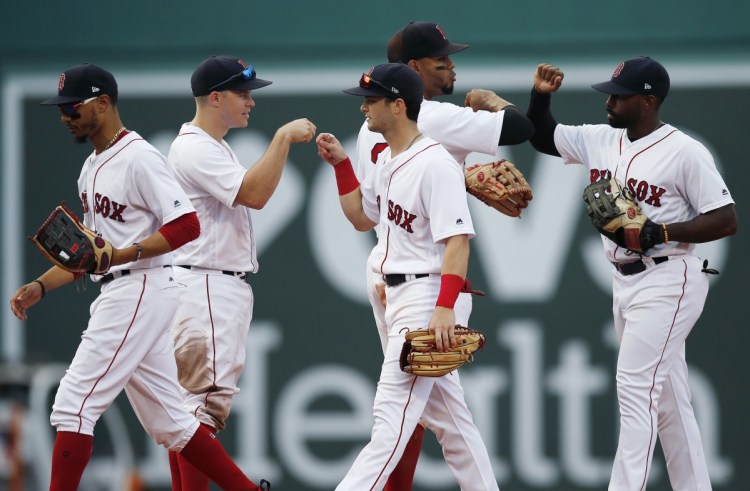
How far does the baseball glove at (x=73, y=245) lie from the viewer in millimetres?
4250

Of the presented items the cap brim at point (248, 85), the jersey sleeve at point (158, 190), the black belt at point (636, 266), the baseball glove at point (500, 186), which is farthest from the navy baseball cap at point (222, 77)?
the black belt at point (636, 266)

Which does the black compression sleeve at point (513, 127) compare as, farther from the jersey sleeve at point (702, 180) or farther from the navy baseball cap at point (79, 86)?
the navy baseball cap at point (79, 86)

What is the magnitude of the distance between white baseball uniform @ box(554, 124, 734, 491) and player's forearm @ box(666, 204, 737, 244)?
0.03 meters

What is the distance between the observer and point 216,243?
15.9 ft

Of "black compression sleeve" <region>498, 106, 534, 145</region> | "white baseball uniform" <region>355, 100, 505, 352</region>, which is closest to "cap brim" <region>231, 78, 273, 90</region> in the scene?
"white baseball uniform" <region>355, 100, 505, 352</region>

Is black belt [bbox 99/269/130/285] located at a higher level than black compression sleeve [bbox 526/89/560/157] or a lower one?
lower

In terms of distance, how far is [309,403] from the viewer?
22.9 ft

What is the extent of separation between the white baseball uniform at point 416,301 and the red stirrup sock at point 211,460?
23.4 inches

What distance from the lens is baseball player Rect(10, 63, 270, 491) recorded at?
14.3 feet

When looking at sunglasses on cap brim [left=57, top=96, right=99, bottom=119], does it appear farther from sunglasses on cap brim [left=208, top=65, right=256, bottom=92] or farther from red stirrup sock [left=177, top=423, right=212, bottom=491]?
red stirrup sock [left=177, top=423, right=212, bottom=491]

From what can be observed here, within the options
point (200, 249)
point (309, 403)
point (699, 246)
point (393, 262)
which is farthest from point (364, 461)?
point (699, 246)

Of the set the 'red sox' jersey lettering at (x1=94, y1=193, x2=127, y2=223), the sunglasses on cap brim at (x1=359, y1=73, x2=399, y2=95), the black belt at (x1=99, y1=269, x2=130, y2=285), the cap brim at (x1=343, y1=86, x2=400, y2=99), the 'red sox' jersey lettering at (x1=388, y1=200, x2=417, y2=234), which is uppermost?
the sunglasses on cap brim at (x1=359, y1=73, x2=399, y2=95)

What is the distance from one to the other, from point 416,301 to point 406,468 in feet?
2.59

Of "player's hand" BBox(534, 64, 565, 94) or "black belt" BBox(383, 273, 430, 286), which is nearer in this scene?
"black belt" BBox(383, 273, 430, 286)
